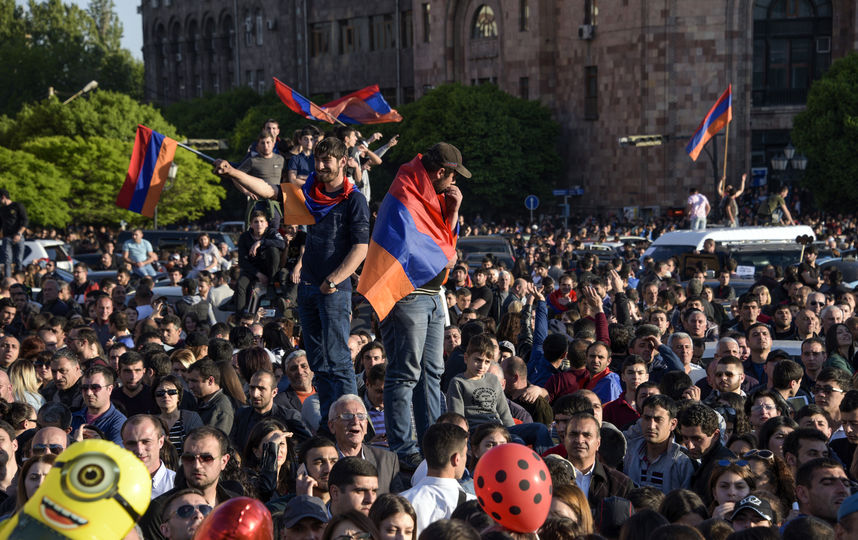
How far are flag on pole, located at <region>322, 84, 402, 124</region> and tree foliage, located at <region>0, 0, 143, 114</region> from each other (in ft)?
211

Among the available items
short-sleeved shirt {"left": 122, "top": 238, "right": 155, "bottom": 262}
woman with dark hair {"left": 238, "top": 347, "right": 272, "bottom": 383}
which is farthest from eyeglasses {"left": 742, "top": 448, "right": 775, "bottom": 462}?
short-sleeved shirt {"left": 122, "top": 238, "right": 155, "bottom": 262}

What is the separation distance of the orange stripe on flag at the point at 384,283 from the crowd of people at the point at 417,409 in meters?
0.02

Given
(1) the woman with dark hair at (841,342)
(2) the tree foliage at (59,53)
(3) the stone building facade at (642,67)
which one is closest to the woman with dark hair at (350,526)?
(1) the woman with dark hair at (841,342)

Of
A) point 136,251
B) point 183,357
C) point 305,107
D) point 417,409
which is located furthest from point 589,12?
point 417,409

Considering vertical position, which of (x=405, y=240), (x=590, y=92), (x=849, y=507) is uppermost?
(x=590, y=92)

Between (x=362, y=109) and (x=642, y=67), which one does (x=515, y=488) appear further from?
(x=642, y=67)

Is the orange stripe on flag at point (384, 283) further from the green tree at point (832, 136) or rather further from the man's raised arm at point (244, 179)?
the green tree at point (832, 136)

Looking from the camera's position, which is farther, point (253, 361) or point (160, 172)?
point (160, 172)

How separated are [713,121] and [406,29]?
120 ft

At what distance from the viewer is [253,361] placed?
9828 millimetres

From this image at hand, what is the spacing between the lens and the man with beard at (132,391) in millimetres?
9414

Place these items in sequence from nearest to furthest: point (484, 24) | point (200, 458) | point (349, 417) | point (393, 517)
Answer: point (393, 517)
point (200, 458)
point (349, 417)
point (484, 24)

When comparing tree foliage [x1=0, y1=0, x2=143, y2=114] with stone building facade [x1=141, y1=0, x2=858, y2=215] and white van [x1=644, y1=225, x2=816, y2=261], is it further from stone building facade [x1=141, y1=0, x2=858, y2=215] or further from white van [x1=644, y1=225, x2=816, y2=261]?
white van [x1=644, y1=225, x2=816, y2=261]

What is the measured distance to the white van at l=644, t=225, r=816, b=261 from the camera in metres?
21.5
